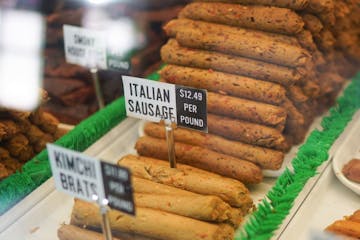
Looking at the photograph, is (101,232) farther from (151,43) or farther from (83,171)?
(151,43)

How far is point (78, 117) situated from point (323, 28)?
125cm

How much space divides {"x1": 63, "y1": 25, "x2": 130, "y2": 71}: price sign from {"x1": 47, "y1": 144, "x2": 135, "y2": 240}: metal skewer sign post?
110 cm

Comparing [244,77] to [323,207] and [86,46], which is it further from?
[86,46]

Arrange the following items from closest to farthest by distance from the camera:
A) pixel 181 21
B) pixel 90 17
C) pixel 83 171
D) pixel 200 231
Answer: pixel 83 171 < pixel 200 231 < pixel 181 21 < pixel 90 17

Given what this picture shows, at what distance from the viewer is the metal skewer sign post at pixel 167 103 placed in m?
2.17

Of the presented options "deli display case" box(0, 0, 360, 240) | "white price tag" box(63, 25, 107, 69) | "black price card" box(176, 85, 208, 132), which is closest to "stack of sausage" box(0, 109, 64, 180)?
"deli display case" box(0, 0, 360, 240)

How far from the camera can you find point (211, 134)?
100 inches

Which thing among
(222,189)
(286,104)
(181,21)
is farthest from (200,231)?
(181,21)

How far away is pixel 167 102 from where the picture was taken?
7.28ft

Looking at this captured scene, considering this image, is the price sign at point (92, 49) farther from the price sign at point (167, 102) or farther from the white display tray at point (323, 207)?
the white display tray at point (323, 207)

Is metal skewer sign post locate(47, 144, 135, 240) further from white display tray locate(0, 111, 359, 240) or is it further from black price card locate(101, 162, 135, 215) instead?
white display tray locate(0, 111, 359, 240)

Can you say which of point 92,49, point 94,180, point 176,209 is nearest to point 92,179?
point 94,180

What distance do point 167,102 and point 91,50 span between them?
33.9 inches

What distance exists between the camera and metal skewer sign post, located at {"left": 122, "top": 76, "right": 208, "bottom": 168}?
2.17 metres
